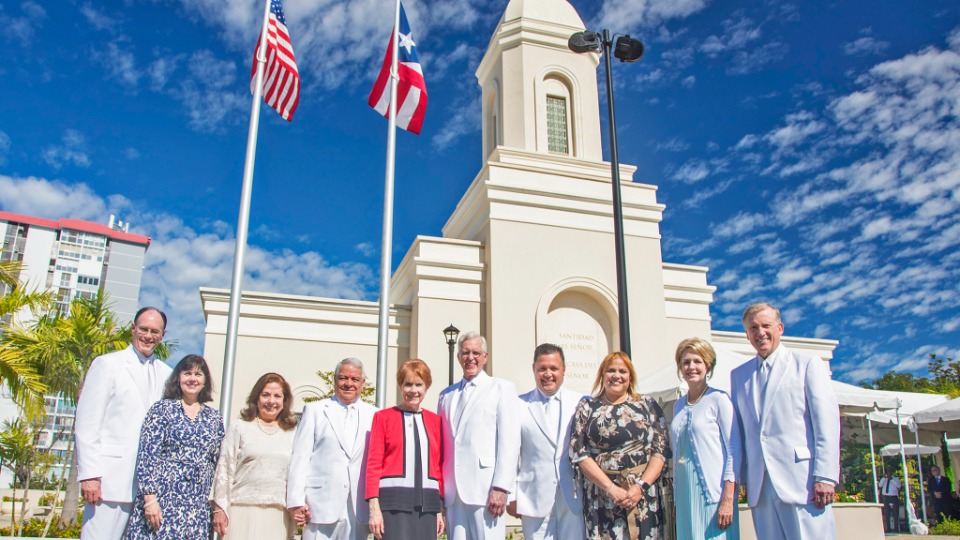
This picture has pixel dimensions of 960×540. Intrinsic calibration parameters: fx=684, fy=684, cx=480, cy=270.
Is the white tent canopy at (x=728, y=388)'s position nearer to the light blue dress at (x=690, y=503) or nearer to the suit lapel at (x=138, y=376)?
the light blue dress at (x=690, y=503)

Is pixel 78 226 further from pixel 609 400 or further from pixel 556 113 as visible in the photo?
pixel 609 400

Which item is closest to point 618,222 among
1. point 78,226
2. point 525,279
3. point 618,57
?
point 618,57

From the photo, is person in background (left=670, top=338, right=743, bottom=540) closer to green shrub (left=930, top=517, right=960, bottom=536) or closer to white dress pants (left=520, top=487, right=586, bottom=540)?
white dress pants (left=520, top=487, right=586, bottom=540)

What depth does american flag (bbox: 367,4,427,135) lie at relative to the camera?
10883 mm

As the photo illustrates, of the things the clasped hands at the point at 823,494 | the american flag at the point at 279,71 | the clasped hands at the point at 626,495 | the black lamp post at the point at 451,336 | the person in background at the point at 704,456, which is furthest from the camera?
the black lamp post at the point at 451,336

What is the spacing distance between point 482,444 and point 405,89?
23.8 feet

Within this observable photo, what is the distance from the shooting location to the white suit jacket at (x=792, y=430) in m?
4.44

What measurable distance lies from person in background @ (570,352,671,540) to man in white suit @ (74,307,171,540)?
311 cm

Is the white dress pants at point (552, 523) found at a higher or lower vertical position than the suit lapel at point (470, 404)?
lower

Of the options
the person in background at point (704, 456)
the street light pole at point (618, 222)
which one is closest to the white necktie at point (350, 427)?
the person in background at point (704, 456)

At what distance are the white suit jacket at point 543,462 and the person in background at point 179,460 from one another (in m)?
2.28

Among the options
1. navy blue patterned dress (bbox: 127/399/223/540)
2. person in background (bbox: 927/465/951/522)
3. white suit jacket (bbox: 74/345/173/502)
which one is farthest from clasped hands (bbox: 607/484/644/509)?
person in background (bbox: 927/465/951/522)

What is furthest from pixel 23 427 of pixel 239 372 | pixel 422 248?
pixel 422 248

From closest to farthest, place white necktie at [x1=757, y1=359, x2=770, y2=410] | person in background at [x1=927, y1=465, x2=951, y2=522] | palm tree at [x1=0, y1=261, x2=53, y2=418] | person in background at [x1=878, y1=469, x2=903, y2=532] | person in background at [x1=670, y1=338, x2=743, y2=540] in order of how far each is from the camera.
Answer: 1. person in background at [x1=670, y1=338, x2=743, y2=540]
2. white necktie at [x1=757, y1=359, x2=770, y2=410]
3. palm tree at [x1=0, y1=261, x2=53, y2=418]
4. person in background at [x1=927, y1=465, x2=951, y2=522]
5. person in background at [x1=878, y1=469, x2=903, y2=532]
